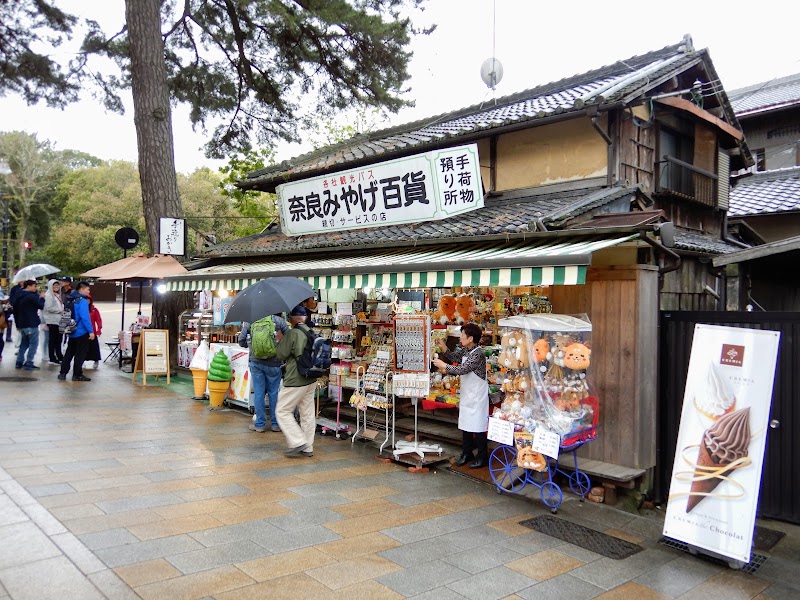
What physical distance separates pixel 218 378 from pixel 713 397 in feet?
28.5

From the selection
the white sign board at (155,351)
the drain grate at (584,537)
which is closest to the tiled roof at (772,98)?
the drain grate at (584,537)

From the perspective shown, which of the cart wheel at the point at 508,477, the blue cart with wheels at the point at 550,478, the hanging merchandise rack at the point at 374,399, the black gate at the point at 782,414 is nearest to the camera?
the black gate at the point at 782,414

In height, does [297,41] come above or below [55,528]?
above

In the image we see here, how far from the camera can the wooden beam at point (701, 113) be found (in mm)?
9875

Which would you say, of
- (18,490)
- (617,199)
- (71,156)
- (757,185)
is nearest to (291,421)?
(18,490)

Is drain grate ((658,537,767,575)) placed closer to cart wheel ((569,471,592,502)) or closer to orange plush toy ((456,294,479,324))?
cart wheel ((569,471,592,502))

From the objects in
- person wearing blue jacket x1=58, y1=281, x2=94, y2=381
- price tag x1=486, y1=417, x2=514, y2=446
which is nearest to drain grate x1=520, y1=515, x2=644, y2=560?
price tag x1=486, y1=417, x2=514, y2=446

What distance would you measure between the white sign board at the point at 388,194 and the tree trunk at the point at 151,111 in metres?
4.51

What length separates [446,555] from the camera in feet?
17.1

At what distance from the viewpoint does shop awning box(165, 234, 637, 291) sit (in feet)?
20.5

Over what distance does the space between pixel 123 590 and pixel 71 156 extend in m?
62.6

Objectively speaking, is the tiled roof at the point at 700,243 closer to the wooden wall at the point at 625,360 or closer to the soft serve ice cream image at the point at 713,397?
the wooden wall at the point at 625,360

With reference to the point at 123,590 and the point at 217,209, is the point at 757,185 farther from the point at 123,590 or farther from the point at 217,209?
the point at 217,209

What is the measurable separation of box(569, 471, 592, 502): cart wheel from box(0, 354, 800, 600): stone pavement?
20cm
